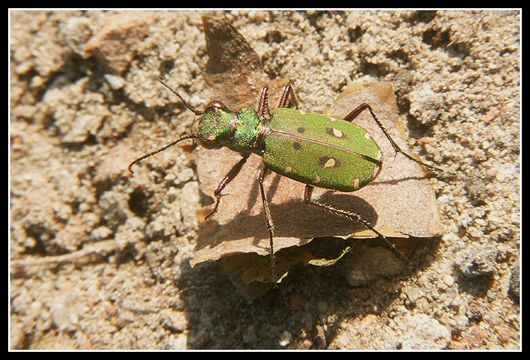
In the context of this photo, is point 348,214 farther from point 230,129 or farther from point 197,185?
point 197,185

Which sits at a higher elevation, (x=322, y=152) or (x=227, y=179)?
(x=322, y=152)

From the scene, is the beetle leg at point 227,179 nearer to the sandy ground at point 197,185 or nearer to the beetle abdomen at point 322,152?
the beetle abdomen at point 322,152

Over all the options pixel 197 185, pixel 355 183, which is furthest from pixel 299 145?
pixel 197 185

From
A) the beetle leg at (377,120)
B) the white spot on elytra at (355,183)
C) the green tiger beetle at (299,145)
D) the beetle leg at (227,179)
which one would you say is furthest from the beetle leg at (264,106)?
the white spot on elytra at (355,183)

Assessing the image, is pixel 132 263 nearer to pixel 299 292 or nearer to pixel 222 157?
pixel 222 157

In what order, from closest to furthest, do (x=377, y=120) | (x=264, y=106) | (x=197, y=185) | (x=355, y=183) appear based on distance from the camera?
(x=355, y=183), (x=377, y=120), (x=264, y=106), (x=197, y=185)

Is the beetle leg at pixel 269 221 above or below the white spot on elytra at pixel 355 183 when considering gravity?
below
